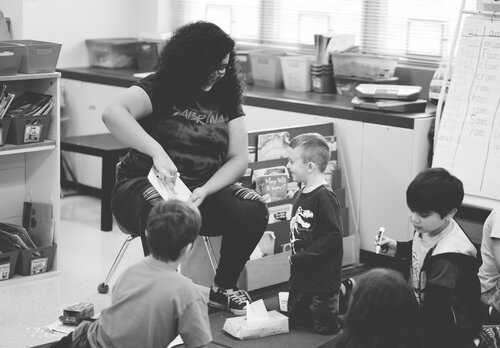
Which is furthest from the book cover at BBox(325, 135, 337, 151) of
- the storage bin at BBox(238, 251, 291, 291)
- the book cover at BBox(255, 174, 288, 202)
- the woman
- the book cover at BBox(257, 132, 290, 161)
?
the woman

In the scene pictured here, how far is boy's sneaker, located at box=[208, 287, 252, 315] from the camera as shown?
3.44m

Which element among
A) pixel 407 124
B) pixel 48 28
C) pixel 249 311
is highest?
pixel 48 28

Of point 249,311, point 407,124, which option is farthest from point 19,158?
point 407,124

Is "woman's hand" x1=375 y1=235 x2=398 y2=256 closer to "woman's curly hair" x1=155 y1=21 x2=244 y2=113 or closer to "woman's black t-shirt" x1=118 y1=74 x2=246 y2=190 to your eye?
"woman's black t-shirt" x1=118 y1=74 x2=246 y2=190

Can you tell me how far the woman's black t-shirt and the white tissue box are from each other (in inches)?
21.9

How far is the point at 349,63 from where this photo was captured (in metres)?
4.80

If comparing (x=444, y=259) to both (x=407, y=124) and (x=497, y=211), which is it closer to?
(x=497, y=211)

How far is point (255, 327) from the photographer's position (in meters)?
3.23

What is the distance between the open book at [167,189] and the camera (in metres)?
3.28

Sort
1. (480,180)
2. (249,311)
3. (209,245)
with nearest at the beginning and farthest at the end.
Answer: (249,311) → (209,245) → (480,180)

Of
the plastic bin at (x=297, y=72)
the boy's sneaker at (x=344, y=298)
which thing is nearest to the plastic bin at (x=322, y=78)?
the plastic bin at (x=297, y=72)

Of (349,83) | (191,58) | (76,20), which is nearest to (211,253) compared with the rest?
(191,58)

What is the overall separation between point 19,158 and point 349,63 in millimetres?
1855

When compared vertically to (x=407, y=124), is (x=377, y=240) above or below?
below
